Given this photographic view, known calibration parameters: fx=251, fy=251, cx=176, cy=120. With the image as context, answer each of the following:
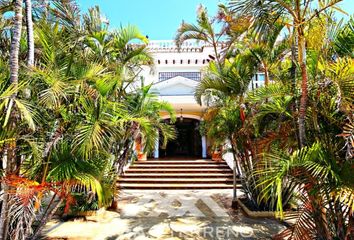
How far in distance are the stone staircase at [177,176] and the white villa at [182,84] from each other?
2913 mm

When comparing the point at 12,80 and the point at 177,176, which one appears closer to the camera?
the point at 12,80

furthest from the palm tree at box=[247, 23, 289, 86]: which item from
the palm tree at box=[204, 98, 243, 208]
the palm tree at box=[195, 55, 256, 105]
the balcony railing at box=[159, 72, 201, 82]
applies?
the balcony railing at box=[159, 72, 201, 82]

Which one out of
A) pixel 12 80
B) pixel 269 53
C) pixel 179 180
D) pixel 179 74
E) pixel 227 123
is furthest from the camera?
pixel 179 74

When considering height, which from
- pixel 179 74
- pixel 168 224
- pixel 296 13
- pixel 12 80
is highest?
pixel 179 74

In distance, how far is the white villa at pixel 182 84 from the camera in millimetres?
15297

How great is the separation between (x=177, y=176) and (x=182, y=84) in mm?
6086

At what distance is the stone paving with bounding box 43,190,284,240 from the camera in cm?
539

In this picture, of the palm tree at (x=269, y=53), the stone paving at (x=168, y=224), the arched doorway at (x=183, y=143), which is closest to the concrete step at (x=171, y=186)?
the stone paving at (x=168, y=224)

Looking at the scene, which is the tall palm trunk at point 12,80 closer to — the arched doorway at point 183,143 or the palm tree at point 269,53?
the palm tree at point 269,53

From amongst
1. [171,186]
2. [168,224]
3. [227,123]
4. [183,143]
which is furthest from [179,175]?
[183,143]

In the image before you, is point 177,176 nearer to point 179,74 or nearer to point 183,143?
point 179,74

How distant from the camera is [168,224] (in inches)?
241

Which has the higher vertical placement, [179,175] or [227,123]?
[227,123]

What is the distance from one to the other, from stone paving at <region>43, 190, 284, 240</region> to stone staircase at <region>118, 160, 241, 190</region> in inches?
88.9
